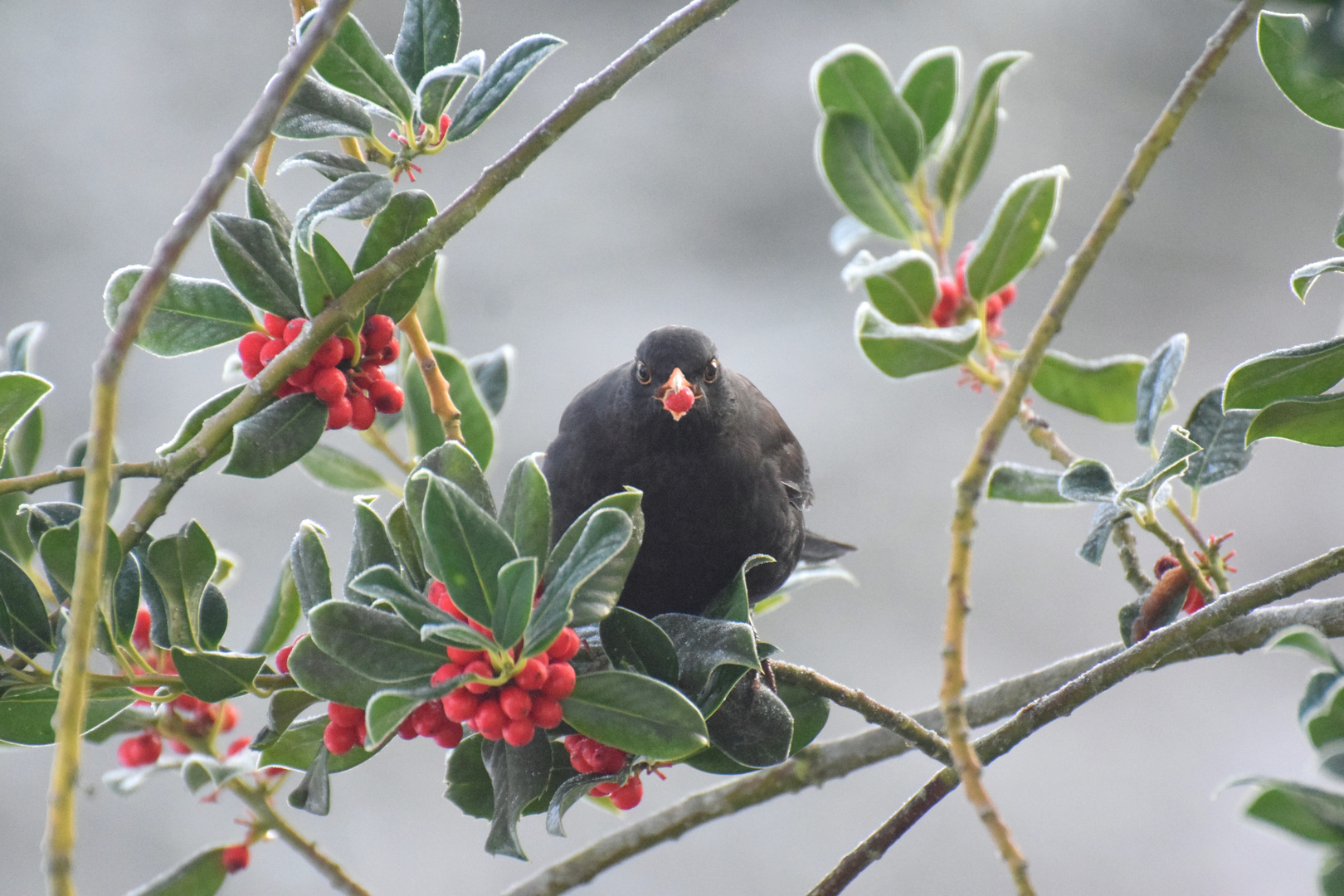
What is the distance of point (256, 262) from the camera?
1.02m

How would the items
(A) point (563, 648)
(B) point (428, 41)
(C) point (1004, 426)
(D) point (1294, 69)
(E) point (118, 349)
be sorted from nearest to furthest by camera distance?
(E) point (118, 349) → (C) point (1004, 426) → (A) point (563, 648) → (D) point (1294, 69) → (B) point (428, 41)

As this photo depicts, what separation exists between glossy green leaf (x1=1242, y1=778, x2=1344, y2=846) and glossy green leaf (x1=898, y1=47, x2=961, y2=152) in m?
1.01

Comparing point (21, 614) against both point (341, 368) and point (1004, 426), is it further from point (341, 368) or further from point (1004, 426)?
point (1004, 426)

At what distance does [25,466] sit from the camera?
1248 mm

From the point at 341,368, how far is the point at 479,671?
394mm

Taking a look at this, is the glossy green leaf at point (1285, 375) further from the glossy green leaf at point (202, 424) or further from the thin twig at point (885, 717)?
the glossy green leaf at point (202, 424)

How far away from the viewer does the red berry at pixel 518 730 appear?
0.84 metres

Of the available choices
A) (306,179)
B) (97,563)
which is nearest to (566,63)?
(306,179)

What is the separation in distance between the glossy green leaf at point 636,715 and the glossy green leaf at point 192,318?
53 centimetres

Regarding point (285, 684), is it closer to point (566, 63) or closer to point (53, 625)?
point (53, 625)

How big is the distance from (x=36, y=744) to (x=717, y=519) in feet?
2.82

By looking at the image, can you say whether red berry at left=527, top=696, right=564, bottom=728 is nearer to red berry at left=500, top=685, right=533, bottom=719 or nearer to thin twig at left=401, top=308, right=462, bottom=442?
red berry at left=500, top=685, right=533, bottom=719

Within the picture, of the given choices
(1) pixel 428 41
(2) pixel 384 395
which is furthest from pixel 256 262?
(1) pixel 428 41

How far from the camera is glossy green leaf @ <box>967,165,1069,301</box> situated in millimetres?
1279
